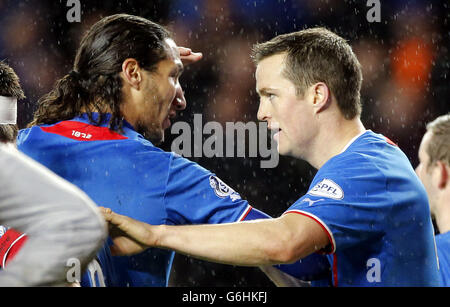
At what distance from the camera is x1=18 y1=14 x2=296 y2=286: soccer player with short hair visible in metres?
1.73

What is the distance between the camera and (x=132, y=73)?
1.96 m

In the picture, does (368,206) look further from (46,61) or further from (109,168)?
(46,61)

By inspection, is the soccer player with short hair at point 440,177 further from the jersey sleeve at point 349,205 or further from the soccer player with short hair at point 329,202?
the jersey sleeve at point 349,205

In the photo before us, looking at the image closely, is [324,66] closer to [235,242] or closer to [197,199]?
[197,199]

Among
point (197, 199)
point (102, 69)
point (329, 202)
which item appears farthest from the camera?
point (102, 69)

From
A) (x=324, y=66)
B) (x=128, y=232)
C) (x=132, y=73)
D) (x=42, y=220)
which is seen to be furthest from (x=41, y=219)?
(x=324, y=66)

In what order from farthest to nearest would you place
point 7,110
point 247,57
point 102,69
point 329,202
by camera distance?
1. point 247,57
2. point 7,110
3. point 102,69
4. point 329,202

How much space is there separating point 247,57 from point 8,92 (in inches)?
98.2

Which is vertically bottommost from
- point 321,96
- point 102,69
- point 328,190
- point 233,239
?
point 233,239

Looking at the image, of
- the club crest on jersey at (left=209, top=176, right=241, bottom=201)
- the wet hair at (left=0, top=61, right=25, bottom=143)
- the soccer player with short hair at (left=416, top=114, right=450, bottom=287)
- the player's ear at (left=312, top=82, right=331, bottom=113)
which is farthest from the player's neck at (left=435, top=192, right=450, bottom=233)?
the wet hair at (left=0, top=61, right=25, bottom=143)

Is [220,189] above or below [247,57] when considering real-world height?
below

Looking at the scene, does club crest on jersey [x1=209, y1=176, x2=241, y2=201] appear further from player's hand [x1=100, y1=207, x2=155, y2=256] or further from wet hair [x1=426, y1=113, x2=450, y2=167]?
wet hair [x1=426, y1=113, x2=450, y2=167]

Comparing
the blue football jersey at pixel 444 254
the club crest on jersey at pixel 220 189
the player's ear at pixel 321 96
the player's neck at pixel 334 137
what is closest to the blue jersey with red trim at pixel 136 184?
the club crest on jersey at pixel 220 189

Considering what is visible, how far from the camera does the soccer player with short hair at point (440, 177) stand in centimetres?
224
